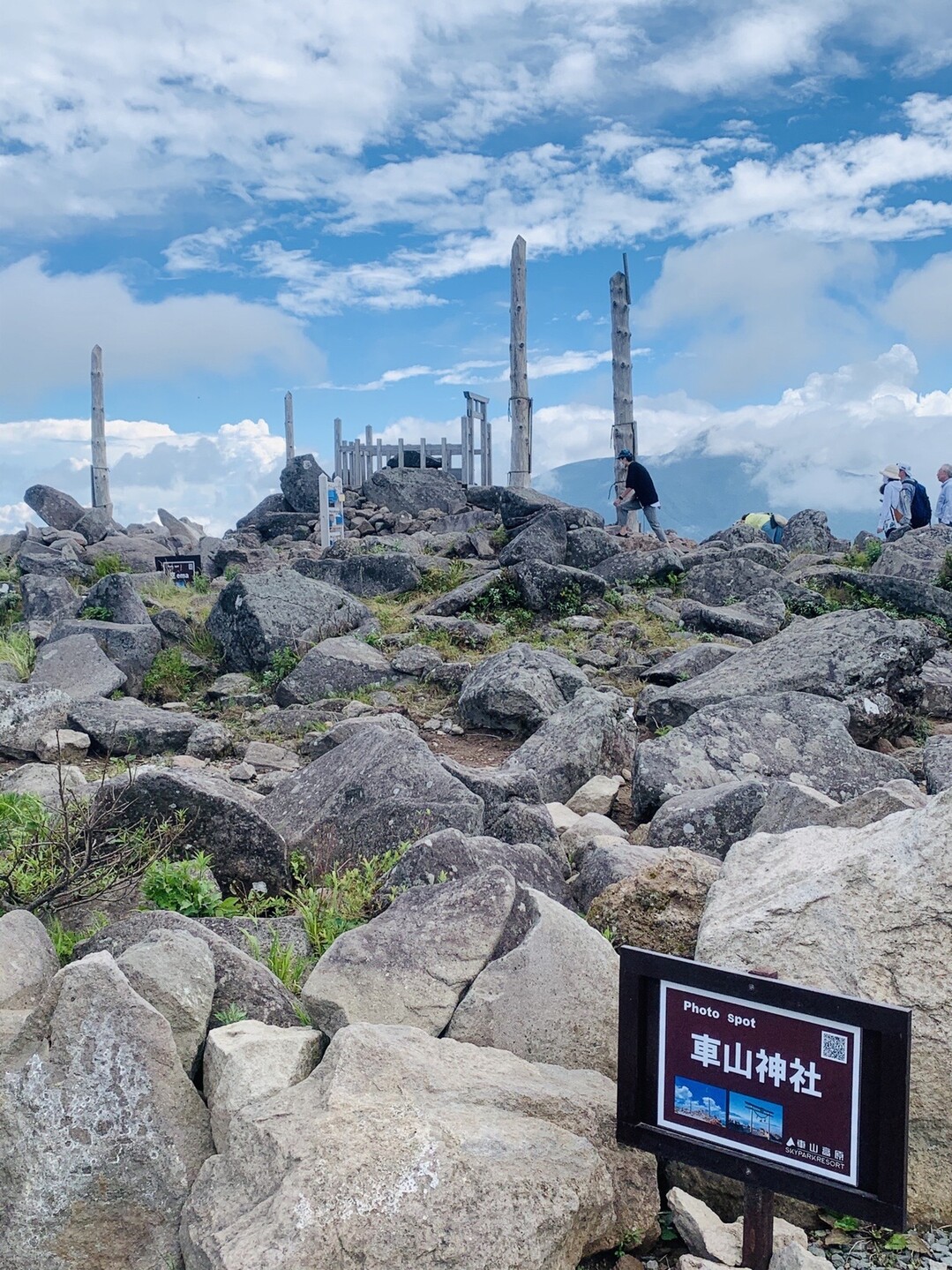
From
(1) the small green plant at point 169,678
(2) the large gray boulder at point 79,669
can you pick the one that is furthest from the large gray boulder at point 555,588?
(2) the large gray boulder at point 79,669

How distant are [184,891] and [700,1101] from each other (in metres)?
3.02

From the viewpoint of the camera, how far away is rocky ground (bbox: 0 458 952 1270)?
3244 mm

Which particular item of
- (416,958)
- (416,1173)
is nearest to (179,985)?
(416,958)

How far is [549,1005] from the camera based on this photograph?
13.3 ft

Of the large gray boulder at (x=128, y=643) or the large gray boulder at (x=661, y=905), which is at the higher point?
the large gray boulder at (x=128, y=643)

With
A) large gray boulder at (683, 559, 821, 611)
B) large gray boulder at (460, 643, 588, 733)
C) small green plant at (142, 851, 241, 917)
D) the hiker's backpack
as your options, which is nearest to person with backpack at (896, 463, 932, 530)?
the hiker's backpack

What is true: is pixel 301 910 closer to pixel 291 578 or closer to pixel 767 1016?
pixel 767 1016

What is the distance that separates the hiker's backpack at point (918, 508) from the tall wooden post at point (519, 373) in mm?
7709

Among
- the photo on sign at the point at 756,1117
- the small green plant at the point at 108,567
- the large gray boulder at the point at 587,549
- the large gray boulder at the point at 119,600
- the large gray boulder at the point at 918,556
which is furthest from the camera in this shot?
the small green plant at the point at 108,567

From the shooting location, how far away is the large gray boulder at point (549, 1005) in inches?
157

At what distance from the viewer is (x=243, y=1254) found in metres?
2.93

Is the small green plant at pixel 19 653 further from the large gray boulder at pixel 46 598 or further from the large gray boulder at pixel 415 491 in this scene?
the large gray boulder at pixel 415 491

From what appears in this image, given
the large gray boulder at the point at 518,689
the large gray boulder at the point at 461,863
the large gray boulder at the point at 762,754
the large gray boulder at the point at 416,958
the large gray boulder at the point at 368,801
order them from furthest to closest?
the large gray boulder at the point at 518,689
the large gray boulder at the point at 762,754
the large gray boulder at the point at 368,801
the large gray boulder at the point at 461,863
the large gray boulder at the point at 416,958

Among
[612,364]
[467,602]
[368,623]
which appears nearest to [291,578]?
→ [368,623]
